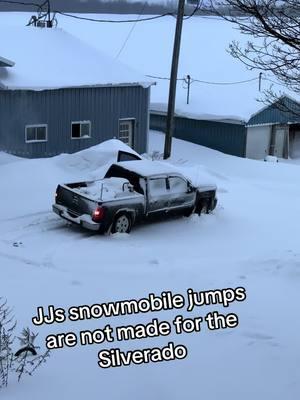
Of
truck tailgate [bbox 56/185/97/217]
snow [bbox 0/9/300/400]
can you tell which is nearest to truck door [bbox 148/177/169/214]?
snow [bbox 0/9/300/400]

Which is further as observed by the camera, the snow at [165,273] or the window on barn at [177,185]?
the window on barn at [177,185]

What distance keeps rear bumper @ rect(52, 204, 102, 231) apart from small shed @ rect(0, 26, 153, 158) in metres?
9.76

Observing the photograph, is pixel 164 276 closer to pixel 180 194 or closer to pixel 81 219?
pixel 81 219

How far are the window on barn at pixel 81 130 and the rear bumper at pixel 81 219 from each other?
1154 centimetres

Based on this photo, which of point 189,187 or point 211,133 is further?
point 211,133

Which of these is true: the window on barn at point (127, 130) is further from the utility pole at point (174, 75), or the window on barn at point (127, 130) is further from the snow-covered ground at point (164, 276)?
the snow-covered ground at point (164, 276)

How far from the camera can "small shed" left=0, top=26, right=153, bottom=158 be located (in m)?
23.4

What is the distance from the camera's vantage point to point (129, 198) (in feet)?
46.5

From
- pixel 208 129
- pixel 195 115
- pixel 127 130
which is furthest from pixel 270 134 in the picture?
pixel 127 130

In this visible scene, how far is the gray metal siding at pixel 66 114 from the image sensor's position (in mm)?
23338

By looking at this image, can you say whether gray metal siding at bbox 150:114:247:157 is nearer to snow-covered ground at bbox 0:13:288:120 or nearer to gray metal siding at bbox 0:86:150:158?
snow-covered ground at bbox 0:13:288:120

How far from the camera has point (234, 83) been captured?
129ft

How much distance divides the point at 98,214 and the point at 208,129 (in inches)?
839

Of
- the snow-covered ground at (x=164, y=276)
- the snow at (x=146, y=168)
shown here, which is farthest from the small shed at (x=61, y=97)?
the snow at (x=146, y=168)
